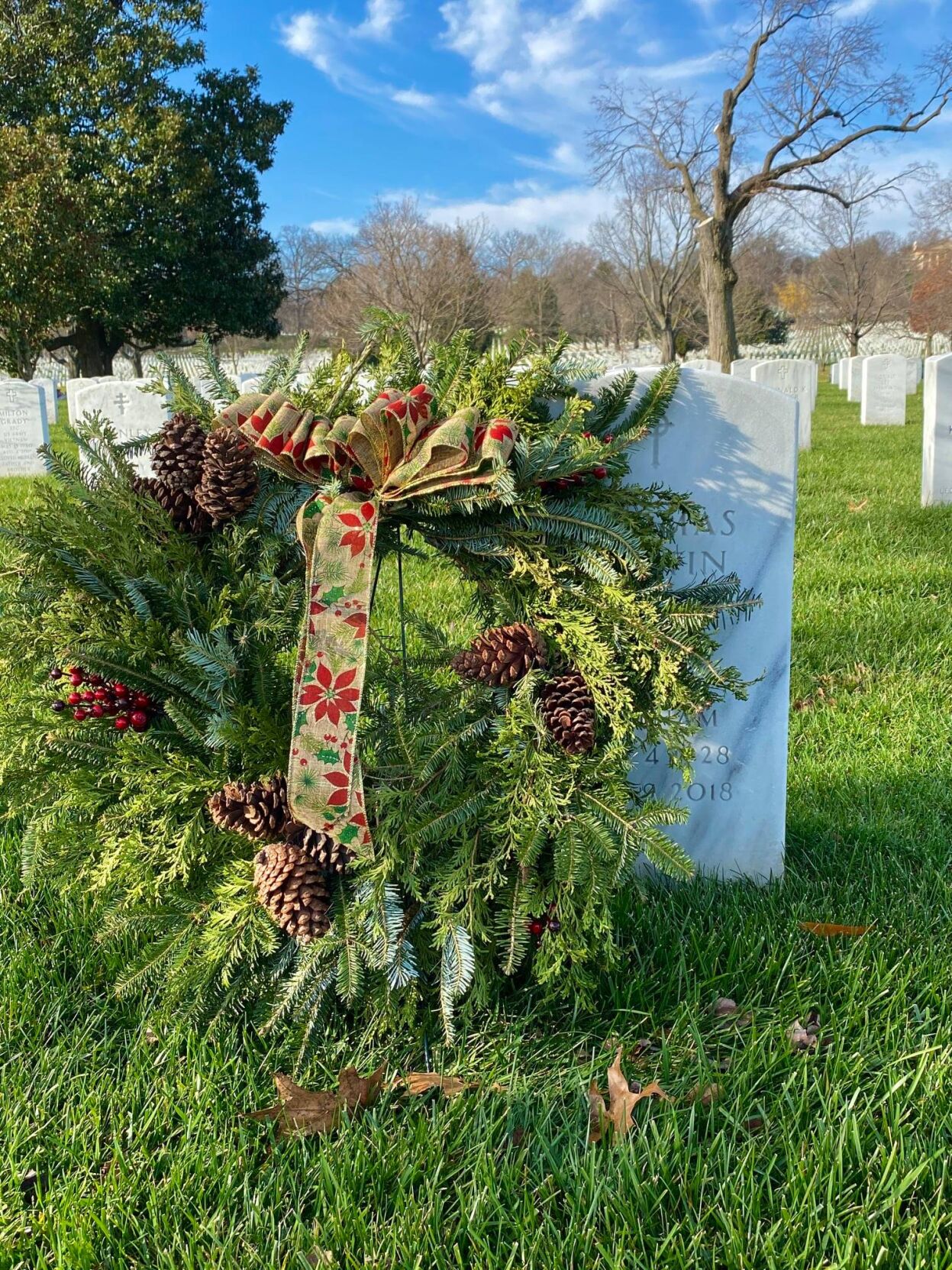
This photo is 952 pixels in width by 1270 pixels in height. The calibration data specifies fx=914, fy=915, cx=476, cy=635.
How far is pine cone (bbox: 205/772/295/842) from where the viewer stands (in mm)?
1975

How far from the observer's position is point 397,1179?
164cm

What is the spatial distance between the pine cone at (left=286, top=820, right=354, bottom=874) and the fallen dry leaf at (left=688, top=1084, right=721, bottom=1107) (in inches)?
32.9

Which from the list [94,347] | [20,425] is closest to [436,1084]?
[20,425]

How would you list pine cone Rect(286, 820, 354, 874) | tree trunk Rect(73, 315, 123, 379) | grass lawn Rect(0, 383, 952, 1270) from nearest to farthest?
1. grass lawn Rect(0, 383, 952, 1270)
2. pine cone Rect(286, 820, 354, 874)
3. tree trunk Rect(73, 315, 123, 379)

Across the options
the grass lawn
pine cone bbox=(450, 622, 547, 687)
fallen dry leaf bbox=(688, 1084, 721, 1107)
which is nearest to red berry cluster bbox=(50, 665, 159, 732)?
the grass lawn

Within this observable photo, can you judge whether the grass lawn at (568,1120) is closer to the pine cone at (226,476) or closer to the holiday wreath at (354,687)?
the holiday wreath at (354,687)

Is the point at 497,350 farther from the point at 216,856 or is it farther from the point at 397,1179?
the point at 397,1179

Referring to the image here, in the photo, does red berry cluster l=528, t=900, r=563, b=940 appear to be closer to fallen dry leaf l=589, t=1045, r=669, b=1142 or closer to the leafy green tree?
fallen dry leaf l=589, t=1045, r=669, b=1142

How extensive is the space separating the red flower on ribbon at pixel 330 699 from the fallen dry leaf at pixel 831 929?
4.33 feet

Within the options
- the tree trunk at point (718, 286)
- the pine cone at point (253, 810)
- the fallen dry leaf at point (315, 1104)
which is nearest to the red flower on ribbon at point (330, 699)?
the pine cone at point (253, 810)

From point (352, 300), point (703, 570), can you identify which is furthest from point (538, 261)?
point (703, 570)

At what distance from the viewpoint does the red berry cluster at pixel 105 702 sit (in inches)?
82.6

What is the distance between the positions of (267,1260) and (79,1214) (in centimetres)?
36

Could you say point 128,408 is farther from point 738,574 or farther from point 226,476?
point 738,574
